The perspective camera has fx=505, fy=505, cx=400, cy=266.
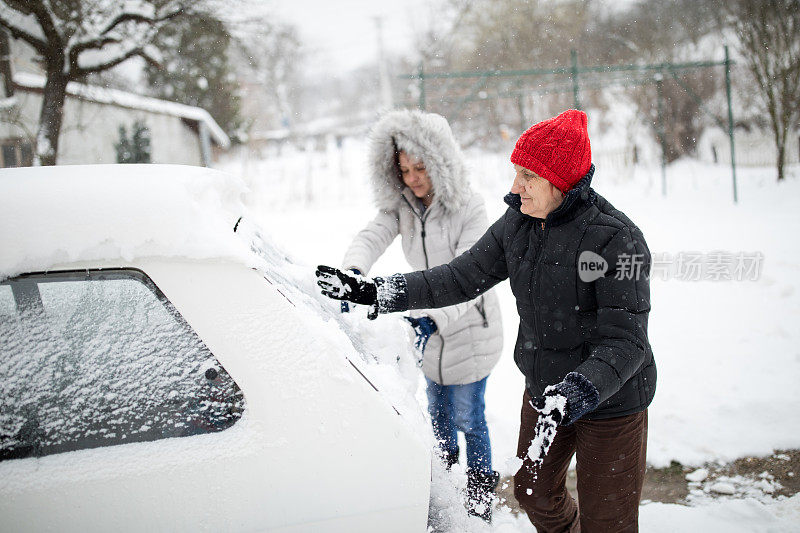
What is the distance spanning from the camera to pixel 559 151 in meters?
1.61

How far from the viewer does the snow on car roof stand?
1.21 m

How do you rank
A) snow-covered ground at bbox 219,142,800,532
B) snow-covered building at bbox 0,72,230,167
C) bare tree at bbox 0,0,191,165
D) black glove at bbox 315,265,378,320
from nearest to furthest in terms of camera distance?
black glove at bbox 315,265,378,320
snow-covered ground at bbox 219,142,800,532
bare tree at bbox 0,0,191,165
snow-covered building at bbox 0,72,230,167

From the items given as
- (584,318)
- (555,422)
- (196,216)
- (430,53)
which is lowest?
(555,422)

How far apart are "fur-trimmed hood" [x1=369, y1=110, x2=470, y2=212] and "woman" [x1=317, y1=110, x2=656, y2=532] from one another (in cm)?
55

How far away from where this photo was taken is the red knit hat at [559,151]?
1.61m

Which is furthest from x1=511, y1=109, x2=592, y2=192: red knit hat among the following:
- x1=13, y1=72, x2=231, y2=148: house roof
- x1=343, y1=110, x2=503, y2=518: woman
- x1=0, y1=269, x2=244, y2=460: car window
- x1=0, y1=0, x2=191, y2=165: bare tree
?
x1=13, y1=72, x2=231, y2=148: house roof

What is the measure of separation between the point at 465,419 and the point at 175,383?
152 centimetres

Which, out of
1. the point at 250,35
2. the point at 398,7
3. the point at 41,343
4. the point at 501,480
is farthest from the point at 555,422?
the point at 398,7

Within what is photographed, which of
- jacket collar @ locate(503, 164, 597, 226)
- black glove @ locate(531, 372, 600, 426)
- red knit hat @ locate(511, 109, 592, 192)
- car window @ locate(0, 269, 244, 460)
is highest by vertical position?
red knit hat @ locate(511, 109, 592, 192)

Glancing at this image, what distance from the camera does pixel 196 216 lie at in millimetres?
1267

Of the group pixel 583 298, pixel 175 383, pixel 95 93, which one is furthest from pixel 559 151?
pixel 95 93

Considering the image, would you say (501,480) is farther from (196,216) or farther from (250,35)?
(250,35)

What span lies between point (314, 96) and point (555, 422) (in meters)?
47.7

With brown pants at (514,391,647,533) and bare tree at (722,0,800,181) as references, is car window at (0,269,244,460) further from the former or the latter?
bare tree at (722,0,800,181)
